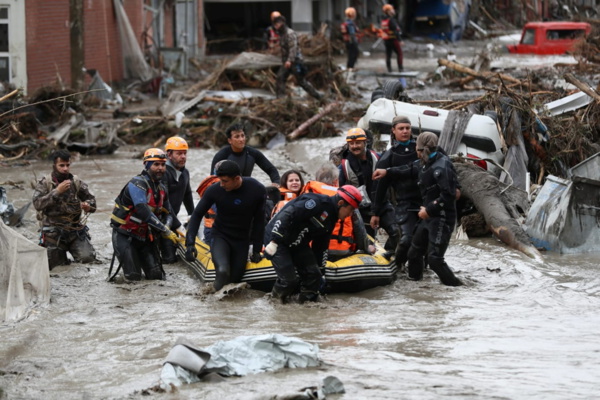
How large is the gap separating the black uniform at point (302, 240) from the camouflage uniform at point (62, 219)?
232cm

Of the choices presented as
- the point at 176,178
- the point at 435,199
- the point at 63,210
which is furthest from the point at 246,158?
the point at 435,199

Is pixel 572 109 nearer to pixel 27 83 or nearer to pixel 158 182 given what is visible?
pixel 158 182

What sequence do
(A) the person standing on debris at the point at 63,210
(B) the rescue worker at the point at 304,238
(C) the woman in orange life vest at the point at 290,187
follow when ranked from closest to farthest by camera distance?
(B) the rescue worker at the point at 304,238, (C) the woman in orange life vest at the point at 290,187, (A) the person standing on debris at the point at 63,210

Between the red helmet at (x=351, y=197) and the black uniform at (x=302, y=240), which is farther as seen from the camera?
the black uniform at (x=302, y=240)

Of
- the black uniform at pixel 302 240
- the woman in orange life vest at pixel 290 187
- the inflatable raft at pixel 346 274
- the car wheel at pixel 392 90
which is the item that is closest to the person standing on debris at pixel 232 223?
the inflatable raft at pixel 346 274

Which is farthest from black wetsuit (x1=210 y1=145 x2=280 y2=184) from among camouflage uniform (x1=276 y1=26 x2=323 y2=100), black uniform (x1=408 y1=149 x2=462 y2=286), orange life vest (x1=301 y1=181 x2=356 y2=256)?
camouflage uniform (x1=276 y1=26 x2=323 y2=100)

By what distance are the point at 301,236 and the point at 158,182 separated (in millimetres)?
2080

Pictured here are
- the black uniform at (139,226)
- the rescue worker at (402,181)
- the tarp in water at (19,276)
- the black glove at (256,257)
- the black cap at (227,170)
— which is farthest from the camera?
the rescue worker at (402,181)

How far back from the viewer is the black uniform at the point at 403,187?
1047 centimetres

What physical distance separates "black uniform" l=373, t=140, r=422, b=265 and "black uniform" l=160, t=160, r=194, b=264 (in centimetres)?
227

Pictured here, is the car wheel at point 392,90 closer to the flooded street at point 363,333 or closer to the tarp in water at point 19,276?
the flooded street at point 363,333

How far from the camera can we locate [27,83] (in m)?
21.9

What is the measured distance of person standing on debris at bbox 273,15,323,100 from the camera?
70.7ft

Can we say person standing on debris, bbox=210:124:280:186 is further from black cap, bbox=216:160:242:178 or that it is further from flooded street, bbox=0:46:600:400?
black cap, bbox=216:160:242:178
